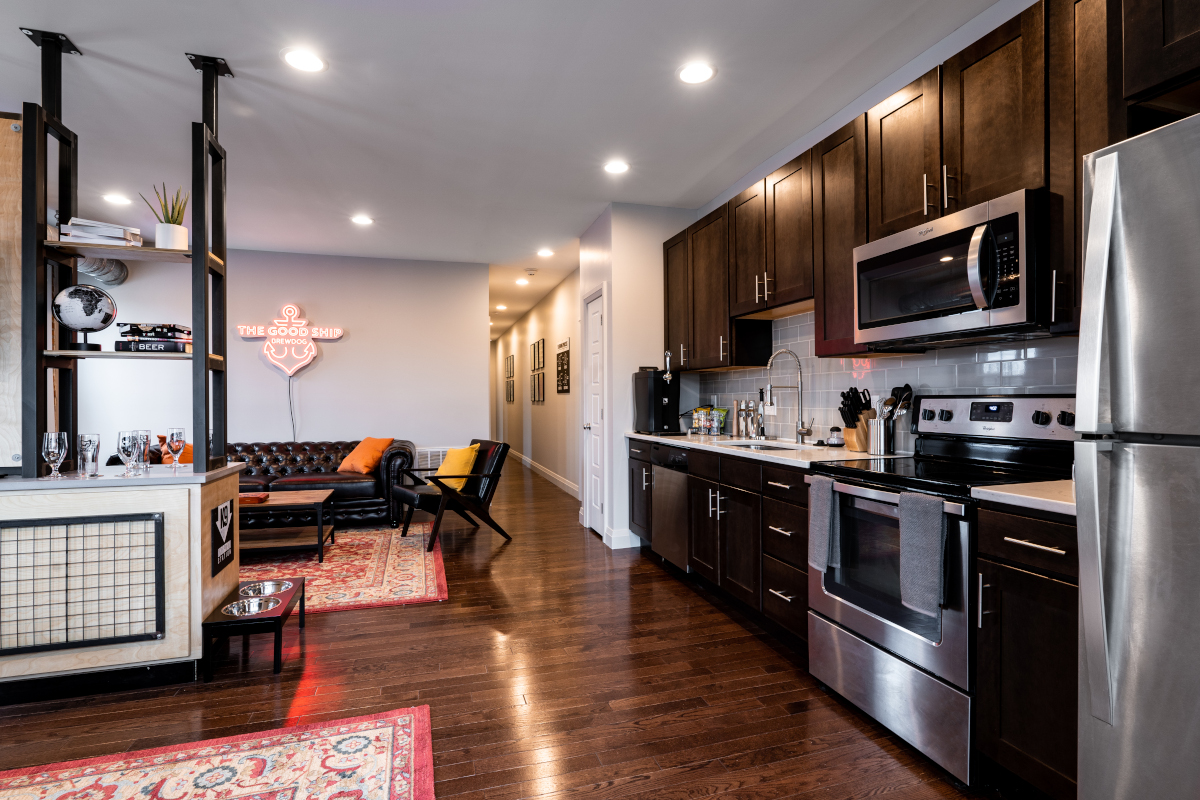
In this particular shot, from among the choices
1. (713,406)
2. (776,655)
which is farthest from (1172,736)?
(713,406)

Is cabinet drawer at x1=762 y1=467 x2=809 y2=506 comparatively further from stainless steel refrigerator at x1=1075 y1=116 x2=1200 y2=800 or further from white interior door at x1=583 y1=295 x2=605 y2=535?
white interior door at x1=583 y1=295 x2=605 y2=535

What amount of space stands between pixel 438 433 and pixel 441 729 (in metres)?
4.92

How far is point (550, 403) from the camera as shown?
28.7ft

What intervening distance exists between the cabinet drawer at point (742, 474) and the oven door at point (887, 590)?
22.9 inches

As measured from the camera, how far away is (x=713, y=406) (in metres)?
4.80

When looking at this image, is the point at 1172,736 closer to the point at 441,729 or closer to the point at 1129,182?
the point at 1129,182

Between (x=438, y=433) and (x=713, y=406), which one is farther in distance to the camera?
(x=438, y=433)

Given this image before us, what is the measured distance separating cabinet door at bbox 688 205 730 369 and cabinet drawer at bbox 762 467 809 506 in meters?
1.29

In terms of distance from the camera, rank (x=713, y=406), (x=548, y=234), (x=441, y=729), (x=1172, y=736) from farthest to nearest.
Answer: (x=548, y=234) → (x=713, y=406) → (x=441, y=729) → (x=1172, y=736)

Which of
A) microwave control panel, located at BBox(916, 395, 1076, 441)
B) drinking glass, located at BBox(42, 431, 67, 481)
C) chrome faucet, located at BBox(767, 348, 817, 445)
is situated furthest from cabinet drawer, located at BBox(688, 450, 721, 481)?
drinking glass, located at BBox(42, 431, 67, 481)

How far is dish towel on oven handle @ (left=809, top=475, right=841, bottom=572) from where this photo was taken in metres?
2.31

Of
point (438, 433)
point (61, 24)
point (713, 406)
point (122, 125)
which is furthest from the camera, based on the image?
point (438, 433)

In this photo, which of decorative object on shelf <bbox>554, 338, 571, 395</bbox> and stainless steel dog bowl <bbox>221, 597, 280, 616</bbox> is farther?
decorative object on shelf <bbox>554, 338, 571, 395</bbox>

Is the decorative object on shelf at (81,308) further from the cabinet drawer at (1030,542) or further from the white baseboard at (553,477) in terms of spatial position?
the white baseboard at (553,477)
